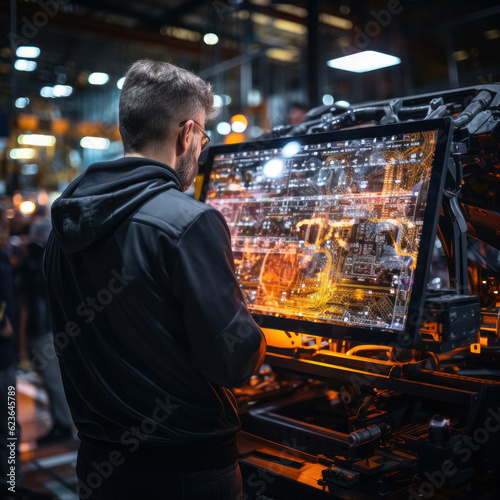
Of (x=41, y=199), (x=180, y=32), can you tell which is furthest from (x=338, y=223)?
(x=180, y=32)

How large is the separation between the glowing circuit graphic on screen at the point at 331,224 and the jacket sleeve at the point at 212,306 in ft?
1.15

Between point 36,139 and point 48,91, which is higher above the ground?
point 48,91

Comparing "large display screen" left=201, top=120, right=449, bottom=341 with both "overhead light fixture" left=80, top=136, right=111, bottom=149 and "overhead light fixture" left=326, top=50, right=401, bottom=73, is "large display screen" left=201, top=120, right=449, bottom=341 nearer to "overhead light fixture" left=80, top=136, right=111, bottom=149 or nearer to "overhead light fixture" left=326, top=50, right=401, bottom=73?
"overhead light fixture" left=326, top=50, right=401, bottom=73

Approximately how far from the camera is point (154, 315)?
3.69 feet

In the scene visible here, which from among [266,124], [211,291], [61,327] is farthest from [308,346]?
[266,124]

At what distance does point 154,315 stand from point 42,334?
4.04 m

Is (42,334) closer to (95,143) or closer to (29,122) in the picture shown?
(29,122)

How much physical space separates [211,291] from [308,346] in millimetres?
590

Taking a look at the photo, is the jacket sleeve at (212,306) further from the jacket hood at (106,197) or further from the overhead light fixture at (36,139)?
the overhead light fixture at (36,139)

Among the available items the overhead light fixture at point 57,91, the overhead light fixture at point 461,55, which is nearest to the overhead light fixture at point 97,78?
the overhead light fixture at point 57,91

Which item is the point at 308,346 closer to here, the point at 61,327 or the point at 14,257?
the point at 61,327

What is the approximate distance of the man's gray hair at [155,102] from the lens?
121 cm

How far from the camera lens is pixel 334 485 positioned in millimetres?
1171

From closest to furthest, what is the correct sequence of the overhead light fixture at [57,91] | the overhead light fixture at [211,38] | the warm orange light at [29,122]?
the overhead light fixture at [211,38] → the overhead light fixture at [57,91] → the warm orange light at [29,122]
